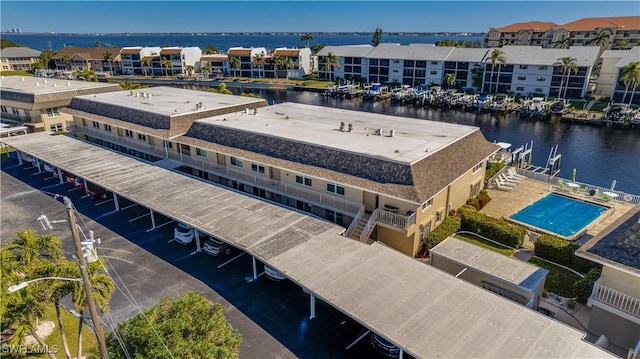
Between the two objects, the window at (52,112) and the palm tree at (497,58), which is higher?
the palm tree at (497,58)

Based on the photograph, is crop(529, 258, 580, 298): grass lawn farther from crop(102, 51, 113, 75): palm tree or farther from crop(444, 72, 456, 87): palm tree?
crop(102, 51, 113, 75): palm tree

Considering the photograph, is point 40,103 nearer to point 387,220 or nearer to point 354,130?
point 354,130

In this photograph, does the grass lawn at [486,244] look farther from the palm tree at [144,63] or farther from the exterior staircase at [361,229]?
the palm tree at [144,63]

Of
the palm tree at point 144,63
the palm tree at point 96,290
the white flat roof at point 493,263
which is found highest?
the palm tree at point 144,63

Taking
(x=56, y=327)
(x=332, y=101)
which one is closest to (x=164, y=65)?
(x=332, y=101)

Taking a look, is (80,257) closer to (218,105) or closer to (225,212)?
(225,212)

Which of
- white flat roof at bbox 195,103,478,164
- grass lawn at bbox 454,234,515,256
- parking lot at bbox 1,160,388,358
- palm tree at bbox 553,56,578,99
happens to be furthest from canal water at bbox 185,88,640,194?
parking lot at bbox 1,160,388,358

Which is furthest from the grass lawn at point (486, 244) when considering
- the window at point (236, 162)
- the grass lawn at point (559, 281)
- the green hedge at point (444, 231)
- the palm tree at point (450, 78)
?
the palm tree at point (450, 78)
